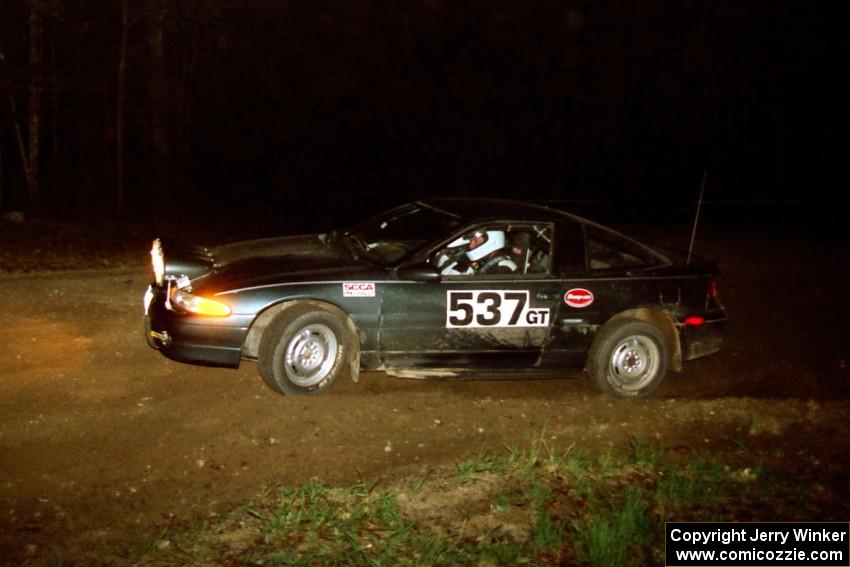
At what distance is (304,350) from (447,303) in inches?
44.7

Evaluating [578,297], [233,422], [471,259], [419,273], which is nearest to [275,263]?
[419,273]

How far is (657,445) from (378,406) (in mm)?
2026

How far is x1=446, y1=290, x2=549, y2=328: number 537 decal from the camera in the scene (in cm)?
674

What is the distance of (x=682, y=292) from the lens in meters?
7.22

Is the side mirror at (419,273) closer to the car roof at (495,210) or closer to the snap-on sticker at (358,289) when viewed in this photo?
the snap-on sticker at (358,289)

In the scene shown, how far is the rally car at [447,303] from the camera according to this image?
6.48m

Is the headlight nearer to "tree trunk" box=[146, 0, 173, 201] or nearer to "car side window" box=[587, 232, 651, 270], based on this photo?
"car side window" box=[587, 232, 651, 270]

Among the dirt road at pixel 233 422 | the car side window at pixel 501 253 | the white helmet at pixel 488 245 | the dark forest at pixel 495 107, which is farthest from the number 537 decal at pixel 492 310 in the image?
the dark forest at pixel 495 107

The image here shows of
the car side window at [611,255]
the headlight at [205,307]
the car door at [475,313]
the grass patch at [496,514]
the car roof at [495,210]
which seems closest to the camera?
the grass patch at [496,514]

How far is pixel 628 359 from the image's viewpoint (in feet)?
23.6

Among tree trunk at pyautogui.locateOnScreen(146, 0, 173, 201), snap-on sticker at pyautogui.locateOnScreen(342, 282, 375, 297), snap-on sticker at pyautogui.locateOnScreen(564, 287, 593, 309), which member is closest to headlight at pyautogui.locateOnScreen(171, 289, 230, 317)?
snap-on sticker at pyautogui.locateOnScreen(342, 282, 375, 297)

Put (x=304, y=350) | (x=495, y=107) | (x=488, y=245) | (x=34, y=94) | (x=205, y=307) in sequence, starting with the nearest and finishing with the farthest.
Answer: (x=205, y=307), (x=304, y=350), (x=488, y=245), (x=34, y=94), (x=495, y=107)

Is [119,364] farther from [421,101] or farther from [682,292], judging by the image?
[421,101]

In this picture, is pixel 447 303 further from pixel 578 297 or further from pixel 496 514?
pixel 496 514
